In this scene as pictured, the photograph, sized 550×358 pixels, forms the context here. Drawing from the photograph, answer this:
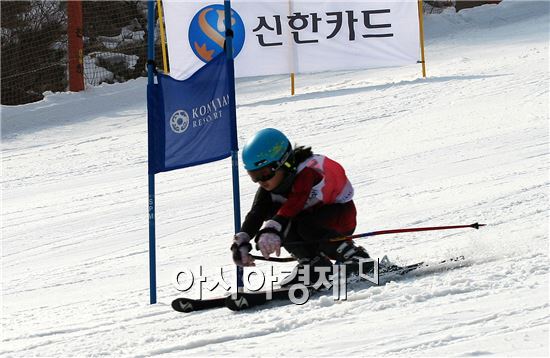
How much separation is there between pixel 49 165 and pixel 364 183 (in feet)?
13.7

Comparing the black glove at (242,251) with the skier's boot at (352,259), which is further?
the skier's boot at (352,259)

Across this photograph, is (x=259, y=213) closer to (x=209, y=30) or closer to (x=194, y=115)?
(x=194, y=115)

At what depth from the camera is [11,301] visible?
6.47 meters

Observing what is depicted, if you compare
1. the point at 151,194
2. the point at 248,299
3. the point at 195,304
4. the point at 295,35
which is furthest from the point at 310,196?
the point at 295,35

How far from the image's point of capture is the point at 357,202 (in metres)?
7.91

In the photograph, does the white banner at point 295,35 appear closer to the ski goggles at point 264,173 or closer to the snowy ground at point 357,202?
the snowy ground at point 357,202

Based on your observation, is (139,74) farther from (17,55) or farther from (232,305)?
(232,305)

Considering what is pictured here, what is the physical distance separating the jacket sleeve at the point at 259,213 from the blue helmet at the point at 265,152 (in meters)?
0.25

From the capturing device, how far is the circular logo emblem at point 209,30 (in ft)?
39.3

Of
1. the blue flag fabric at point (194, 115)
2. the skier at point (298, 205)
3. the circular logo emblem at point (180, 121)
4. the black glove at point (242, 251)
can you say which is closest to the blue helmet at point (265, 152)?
the skier at point (298, 205)

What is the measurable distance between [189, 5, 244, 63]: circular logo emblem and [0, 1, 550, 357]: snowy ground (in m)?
0.90

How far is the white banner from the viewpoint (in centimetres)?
1208

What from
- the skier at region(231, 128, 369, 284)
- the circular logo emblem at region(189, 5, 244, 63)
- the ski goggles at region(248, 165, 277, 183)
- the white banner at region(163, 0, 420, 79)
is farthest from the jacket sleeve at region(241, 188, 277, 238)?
the white banner at region(163, 0, 420, 79)

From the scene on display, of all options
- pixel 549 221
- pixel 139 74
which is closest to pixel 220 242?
pixel 549 221
